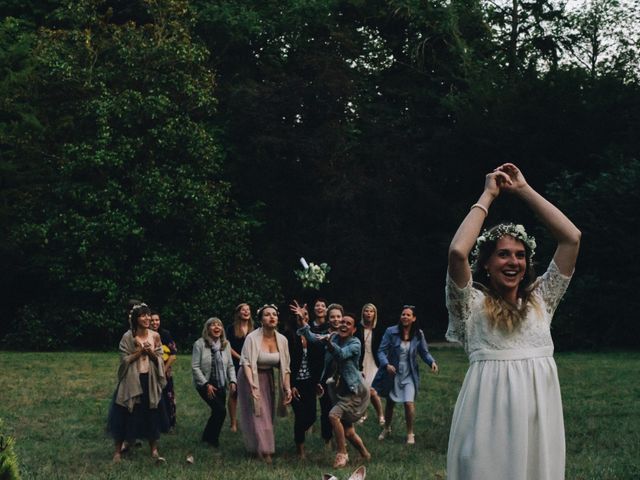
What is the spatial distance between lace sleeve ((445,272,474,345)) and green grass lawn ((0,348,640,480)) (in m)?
6.44

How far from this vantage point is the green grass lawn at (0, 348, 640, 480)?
41.3 feet

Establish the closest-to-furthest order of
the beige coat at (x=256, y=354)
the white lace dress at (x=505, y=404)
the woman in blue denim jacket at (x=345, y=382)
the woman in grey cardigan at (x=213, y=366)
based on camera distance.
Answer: the white lace dress at (x=505, y=404) → the woman in blue denim jacket at (x=345, y=382) → the beige coat at (x=256, y=354) → the woman in grey cardigan at (x=213, y=366)

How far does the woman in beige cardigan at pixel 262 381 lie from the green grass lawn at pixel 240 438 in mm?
394

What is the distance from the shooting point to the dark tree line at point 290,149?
3659cm

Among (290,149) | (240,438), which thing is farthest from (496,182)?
(290,149)

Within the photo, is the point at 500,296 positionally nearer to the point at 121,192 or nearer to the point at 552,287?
the point at 552,287

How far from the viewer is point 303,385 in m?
14.7

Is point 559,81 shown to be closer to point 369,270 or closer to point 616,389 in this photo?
point 369,270

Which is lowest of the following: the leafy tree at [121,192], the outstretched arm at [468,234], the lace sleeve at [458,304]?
the lace sleeve at [458,304]

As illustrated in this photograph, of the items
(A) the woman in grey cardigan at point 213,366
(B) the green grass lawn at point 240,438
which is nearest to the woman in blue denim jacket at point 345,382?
(B) the green grass lawn at point 240,438

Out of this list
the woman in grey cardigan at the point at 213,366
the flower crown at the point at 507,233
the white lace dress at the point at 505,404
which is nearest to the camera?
the white lace dress at the point at 505,404

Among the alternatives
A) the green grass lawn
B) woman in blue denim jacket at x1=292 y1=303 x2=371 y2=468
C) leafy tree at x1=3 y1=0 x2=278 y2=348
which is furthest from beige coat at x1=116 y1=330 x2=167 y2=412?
leafy tree at x1=3 y1=0 x2=278 y2=348

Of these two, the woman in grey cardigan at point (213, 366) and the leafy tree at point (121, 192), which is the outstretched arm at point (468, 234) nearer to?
the woman in grey cardigan at point (213, 366)

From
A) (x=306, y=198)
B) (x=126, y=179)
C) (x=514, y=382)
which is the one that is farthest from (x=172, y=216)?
(x=514, y=382)
